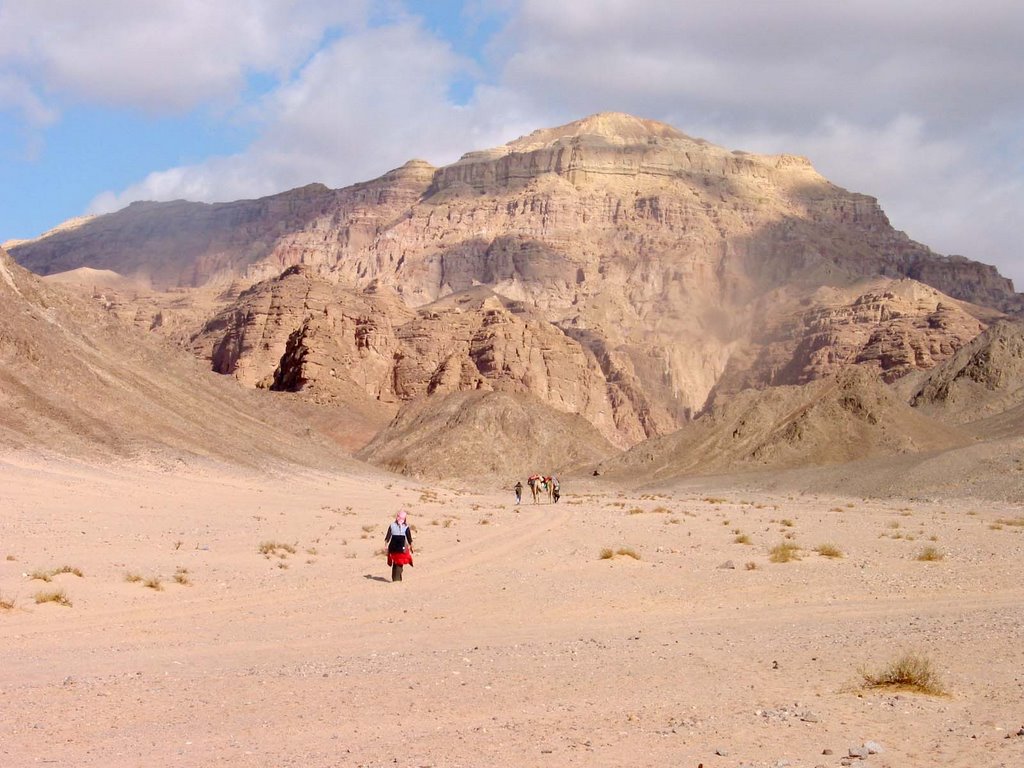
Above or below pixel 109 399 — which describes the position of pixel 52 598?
below

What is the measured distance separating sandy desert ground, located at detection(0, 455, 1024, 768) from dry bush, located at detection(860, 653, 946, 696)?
0.54 ft

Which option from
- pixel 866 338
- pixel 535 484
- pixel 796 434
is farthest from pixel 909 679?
pixel 866 338

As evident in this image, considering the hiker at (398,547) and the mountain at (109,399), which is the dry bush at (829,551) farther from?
the mountain at (109,399)

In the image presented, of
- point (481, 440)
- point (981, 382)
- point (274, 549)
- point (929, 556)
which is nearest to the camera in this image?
point (929, 556)

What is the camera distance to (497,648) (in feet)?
48.8

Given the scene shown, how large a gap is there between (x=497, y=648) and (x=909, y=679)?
17.4 ft

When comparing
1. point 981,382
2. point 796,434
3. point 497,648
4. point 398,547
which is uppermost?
point 981,382

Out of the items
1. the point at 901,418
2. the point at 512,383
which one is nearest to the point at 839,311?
the point at 512,383

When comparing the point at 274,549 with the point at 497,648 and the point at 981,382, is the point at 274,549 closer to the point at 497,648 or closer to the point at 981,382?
the point at 497,648

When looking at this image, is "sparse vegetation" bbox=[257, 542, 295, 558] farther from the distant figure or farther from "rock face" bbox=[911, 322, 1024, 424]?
"rock face" bbox=[911, 322, 1024, 424]

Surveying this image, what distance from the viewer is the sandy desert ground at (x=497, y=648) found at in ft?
32.1

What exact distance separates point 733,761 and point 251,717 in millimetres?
4393

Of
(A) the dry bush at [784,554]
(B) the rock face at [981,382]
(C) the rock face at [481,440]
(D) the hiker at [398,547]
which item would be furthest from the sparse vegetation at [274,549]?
(B) the rock face at [981,382]

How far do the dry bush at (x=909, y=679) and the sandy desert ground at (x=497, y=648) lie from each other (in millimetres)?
165
